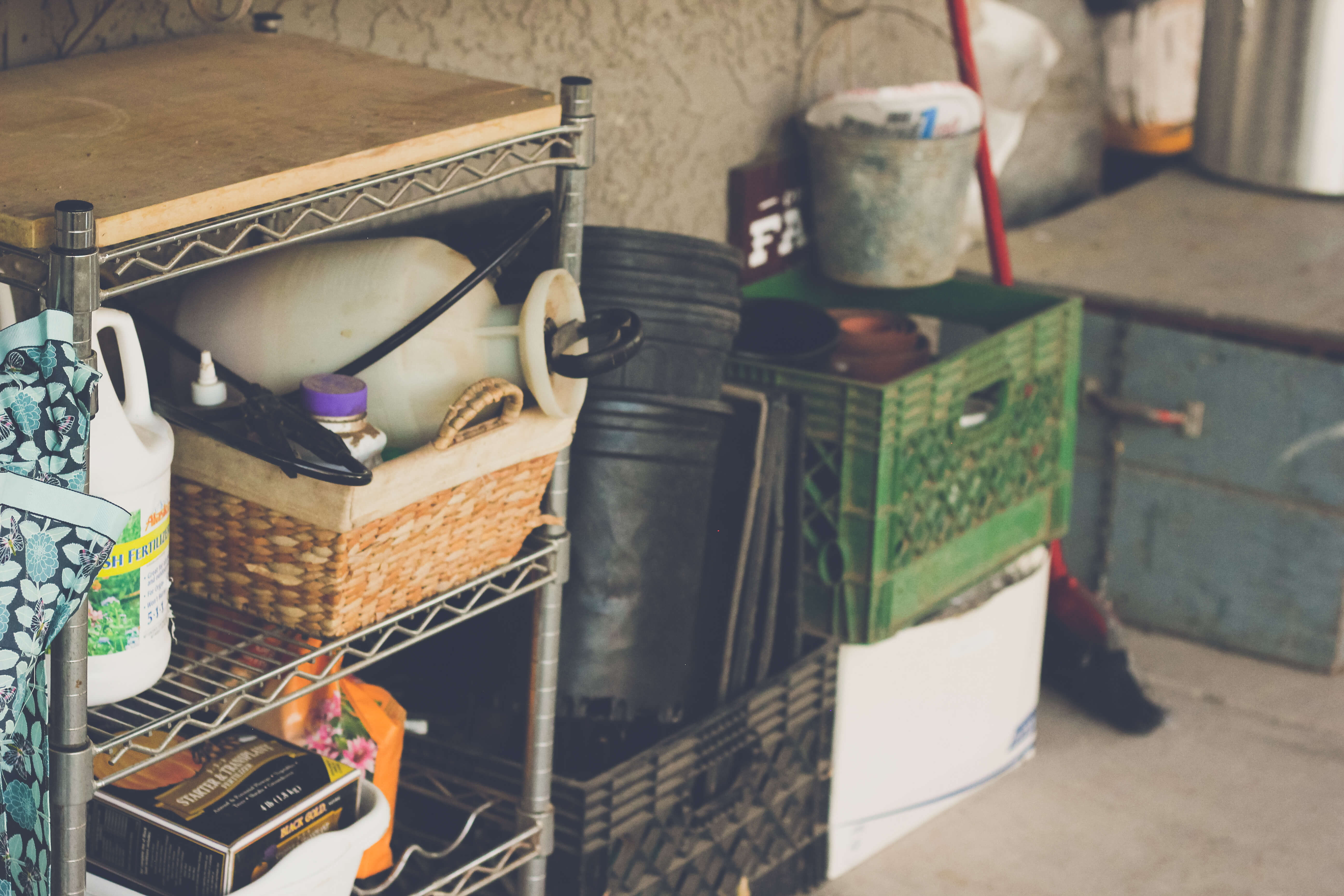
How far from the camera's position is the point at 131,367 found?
4.15ft

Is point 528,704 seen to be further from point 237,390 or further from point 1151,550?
point 1151,550

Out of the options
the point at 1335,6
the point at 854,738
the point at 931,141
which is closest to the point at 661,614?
the point at 854,738

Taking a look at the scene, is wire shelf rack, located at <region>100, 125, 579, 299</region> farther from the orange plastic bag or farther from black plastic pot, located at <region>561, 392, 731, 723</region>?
the orange plastic bag

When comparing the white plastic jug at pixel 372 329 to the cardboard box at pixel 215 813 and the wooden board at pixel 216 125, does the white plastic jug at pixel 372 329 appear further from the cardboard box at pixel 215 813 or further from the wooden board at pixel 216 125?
the cardboard box at pixel 215 813

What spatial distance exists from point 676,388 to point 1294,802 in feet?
4.51

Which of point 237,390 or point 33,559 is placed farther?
point 237,390

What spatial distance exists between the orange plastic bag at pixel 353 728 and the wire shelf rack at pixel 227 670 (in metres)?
0.03

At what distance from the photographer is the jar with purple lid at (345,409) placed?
4.53 feet

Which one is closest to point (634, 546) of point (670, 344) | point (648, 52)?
point (670, 344)

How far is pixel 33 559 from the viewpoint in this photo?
1.09 metres

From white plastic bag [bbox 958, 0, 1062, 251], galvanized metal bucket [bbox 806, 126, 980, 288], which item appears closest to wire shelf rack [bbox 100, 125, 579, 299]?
galvanized metal bucket [bbox 806, 126, 980, 288]

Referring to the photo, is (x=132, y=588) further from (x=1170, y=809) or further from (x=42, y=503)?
(x=1170, y=809)

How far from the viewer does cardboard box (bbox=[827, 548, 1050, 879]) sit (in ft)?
7.55

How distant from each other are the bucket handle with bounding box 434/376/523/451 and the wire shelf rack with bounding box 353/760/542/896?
0.57m
